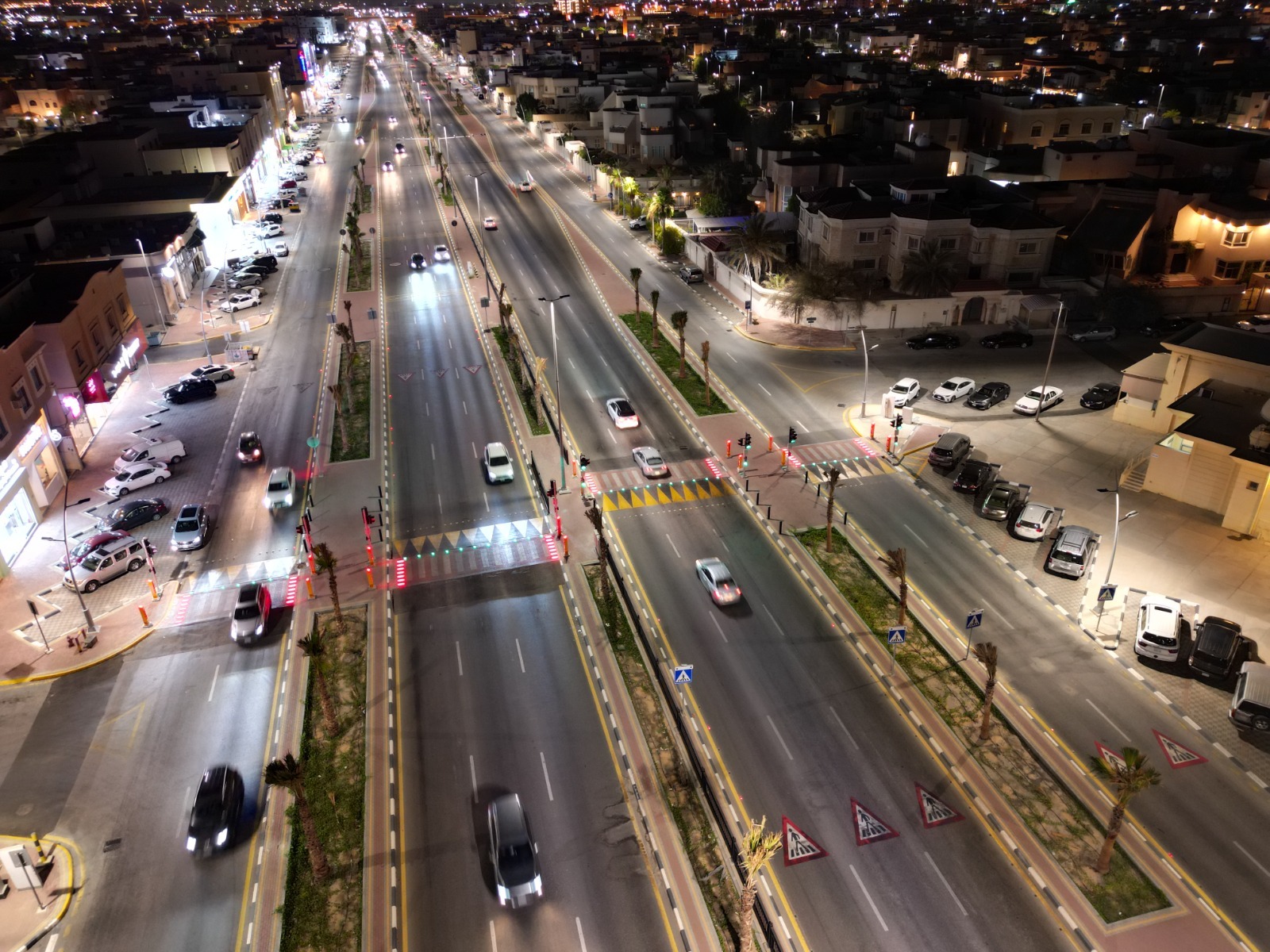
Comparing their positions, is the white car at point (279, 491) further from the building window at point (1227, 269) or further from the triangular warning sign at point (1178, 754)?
the building window at point (1227, 269)

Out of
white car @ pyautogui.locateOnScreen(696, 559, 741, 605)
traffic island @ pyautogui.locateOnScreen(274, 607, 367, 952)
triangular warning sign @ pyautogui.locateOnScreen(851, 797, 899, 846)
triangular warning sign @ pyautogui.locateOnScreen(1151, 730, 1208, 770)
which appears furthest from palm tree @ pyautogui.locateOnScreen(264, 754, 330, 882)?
triangular warning sign @ pyautogui.locateOnScreen(1151, 730, 1208, 770)

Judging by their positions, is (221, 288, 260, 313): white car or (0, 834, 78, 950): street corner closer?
(0, 834, 78, 950): street corner

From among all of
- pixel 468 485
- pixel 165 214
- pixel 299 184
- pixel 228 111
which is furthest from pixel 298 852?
pixel 228 111

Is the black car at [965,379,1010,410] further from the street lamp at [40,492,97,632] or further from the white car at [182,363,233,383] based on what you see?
the white car at [182,363,233,383]

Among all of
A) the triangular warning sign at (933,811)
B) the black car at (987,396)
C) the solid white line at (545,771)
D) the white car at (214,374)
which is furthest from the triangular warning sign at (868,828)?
the white car at (214,374)

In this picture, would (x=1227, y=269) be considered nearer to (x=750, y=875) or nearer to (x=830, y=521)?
(x=830, y=521)

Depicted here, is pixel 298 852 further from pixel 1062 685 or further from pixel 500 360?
pixel 500 360

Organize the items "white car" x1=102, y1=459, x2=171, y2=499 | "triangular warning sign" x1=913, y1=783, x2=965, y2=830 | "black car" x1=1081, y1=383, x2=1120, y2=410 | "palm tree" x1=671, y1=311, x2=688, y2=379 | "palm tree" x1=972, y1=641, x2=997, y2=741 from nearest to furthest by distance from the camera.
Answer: "triangular warning sign" x1=913, y1=783, x2=965, y2=830 → "palm tree" x1=972, y1=641, x2=997, y2=741 → "white car" x1=102, y1=459, x2=171, y2=499 → "black car" x1=1081, y1=383, x2=1120, y2=410 → "palm tree" x1=671, y1=311, x2=688, y2=379
